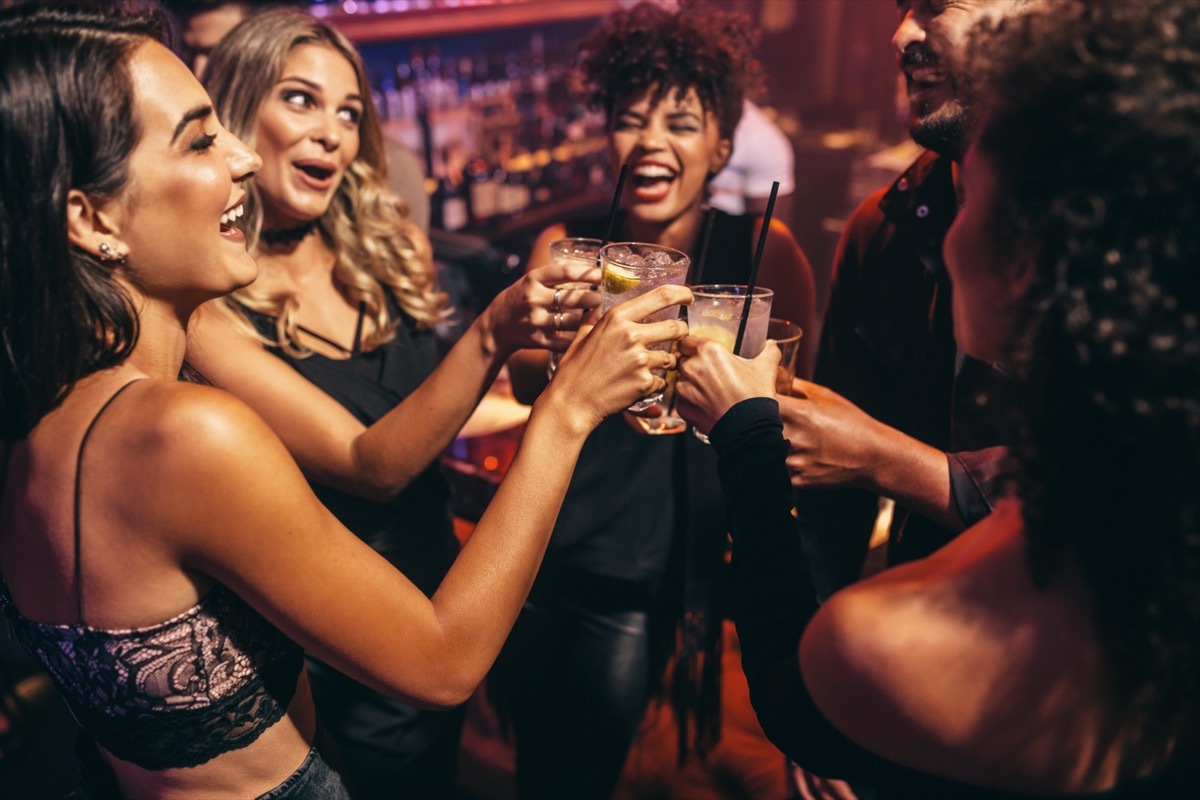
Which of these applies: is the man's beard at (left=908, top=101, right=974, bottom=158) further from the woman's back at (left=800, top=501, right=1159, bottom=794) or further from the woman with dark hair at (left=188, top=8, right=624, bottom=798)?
the woman's back at (left=800, top=501, right=1159, bottom=794)

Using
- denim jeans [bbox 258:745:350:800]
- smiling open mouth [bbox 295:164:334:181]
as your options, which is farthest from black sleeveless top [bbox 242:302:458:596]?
denim jeans [bbox 258:745:350:800]

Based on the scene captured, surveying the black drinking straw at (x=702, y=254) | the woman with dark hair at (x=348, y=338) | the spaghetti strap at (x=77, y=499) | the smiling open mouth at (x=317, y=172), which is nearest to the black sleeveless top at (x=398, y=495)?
the woman with dark hair at (x=348, y=338)

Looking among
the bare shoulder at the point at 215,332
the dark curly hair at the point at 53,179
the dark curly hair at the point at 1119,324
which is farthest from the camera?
the bare shoulder at the point at 215,332

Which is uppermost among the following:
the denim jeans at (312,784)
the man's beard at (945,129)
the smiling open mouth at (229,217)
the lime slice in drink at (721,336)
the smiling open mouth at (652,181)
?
the man's beard at (945,129)

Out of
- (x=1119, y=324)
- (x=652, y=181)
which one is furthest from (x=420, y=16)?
(x=1119, y=324)

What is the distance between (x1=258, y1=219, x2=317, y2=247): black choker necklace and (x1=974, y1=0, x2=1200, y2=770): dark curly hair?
5.95ft

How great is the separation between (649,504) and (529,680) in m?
0.60

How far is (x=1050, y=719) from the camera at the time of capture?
35.0 inches

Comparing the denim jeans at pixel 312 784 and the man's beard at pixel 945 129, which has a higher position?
the man's beard at pixel 945 129

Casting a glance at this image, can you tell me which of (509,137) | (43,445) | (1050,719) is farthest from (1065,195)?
(509,137)

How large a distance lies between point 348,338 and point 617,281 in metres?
0.94

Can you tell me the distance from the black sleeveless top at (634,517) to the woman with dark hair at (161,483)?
77 centimetres

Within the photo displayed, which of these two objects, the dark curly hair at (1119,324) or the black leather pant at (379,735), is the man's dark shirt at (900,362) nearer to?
the dark curly hair at (1119,324)

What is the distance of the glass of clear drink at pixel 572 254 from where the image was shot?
5.65 ft
